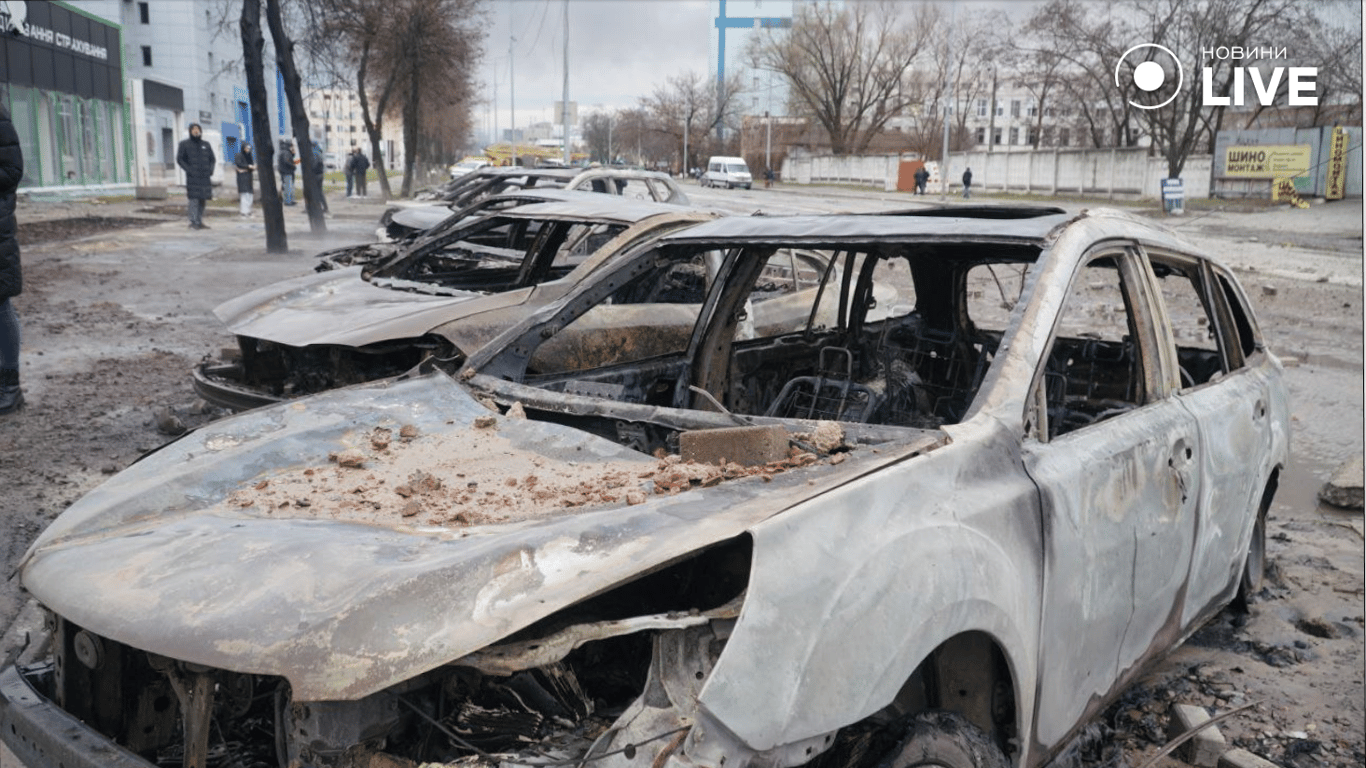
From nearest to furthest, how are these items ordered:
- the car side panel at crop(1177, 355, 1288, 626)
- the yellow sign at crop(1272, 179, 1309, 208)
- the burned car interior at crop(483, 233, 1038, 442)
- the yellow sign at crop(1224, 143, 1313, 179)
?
the car side panel at crop(1177, 355, 1288, 626)
the burned car interior at crop(483, 233, 1038, 442)
the yellow sign at crop(1272, 179, 1309, 208)
the yellow sign at crop(1224, 143, 1313, 179)

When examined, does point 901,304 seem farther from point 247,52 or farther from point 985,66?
point 985,66

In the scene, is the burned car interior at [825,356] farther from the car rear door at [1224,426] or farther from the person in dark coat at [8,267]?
the person in dark coat at [8,267]

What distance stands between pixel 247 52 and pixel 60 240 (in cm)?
503

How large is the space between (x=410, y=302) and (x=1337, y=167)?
36248 millimetres

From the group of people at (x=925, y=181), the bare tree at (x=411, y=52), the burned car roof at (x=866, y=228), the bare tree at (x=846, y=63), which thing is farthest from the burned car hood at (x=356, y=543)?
the bare tree at (x=846, y=63)

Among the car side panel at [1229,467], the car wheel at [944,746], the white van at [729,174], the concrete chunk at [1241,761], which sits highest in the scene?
the white van at [729,174]

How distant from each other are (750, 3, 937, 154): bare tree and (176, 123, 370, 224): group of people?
38062 mm

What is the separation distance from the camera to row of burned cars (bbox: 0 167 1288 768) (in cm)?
209

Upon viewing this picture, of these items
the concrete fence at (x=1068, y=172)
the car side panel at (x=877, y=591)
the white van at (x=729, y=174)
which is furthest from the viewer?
the white van at (x=729, y=174)

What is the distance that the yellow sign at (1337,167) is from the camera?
113ft

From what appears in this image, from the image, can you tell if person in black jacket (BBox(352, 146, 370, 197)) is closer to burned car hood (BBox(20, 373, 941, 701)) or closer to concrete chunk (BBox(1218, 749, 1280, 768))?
burned car hood (BBox(20, 373, 941, 701))

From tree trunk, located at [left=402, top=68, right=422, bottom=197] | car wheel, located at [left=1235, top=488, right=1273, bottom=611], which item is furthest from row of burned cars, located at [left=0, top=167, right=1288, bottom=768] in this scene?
tree trunk, located at [left=402, top=68, right=422, bottom=197]

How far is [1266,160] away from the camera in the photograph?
121 feet

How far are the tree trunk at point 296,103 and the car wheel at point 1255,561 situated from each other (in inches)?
743
